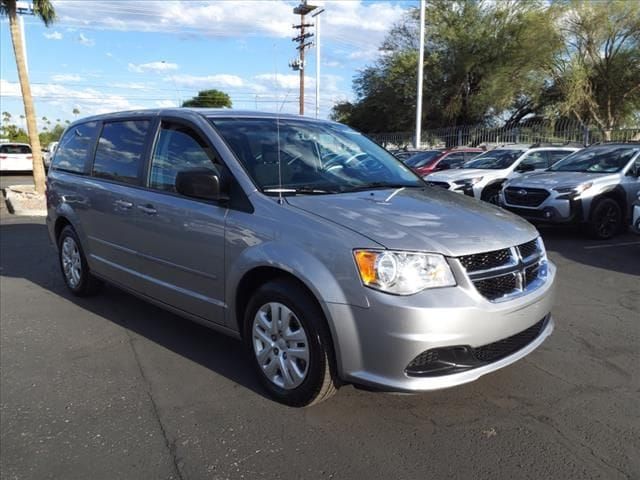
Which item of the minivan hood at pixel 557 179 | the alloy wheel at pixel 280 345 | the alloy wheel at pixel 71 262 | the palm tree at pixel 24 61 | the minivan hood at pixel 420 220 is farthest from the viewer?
the palm tree at pixel 24 61

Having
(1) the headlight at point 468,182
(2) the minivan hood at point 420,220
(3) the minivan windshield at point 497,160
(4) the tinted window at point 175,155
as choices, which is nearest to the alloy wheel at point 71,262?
(4) the tinted window at point 175,155

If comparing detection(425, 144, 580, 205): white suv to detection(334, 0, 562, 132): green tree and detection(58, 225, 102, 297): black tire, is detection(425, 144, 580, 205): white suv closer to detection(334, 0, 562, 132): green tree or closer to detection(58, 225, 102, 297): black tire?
detection(58, 225, 102, 297): black tire

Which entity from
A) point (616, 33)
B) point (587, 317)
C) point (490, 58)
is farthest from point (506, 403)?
point (490, 58)

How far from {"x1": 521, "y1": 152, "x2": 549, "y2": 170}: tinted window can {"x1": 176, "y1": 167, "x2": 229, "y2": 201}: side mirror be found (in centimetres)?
991

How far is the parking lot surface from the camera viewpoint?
284 centimetres

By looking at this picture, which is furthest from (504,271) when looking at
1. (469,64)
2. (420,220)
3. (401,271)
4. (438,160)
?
(469,64)

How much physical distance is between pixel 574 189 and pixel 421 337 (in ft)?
22.0

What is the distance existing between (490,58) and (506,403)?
3222 centimetres

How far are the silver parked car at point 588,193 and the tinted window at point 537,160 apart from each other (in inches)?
98.4

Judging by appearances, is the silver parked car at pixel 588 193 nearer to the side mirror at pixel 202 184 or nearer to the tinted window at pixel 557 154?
the tinted window at pixel 557 154

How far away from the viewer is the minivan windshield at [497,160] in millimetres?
12016

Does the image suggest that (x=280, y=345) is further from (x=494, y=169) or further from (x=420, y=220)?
(x=494, y=169)

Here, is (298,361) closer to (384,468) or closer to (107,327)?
(384,468)

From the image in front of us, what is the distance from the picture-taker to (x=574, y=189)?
8531 millimetres
